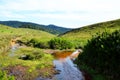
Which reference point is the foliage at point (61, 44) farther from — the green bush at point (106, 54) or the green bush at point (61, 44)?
the green bush at point (106, 54)

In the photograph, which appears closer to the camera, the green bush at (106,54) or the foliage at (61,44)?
the green bush at (106,54)

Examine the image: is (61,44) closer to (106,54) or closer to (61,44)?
(61,44)

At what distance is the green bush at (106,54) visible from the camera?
3697cm

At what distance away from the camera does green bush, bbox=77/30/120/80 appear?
37.0 metres

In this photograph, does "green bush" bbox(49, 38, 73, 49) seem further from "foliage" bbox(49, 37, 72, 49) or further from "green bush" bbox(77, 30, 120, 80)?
"green bush" bbox(77, 30, 120, 80)

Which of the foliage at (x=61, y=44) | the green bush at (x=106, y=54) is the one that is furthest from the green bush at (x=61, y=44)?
the green bush at (x=106, y=54)

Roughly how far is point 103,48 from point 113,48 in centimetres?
339

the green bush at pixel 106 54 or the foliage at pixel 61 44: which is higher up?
the green bush at pixel 106 54

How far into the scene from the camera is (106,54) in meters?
39.9

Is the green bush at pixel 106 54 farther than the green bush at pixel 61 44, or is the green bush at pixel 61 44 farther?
the green bush at pixel 61 44

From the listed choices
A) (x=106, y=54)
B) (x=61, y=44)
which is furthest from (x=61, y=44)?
(x=106, y=54)

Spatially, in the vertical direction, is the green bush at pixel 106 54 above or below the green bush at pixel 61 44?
above

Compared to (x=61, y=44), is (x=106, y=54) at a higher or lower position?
higher

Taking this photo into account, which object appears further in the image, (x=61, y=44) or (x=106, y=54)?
(x=61, y=44)
